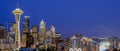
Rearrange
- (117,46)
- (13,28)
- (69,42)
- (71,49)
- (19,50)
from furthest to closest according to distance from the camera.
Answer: (13,28)
(69,42)
(117,46)
(71,49)
(19,50)

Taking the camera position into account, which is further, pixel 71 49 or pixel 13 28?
pixel 13 28

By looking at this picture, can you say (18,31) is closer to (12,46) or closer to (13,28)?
(13,28)

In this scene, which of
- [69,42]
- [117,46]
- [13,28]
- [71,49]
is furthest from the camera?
[13,28]

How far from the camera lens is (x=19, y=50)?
3628 centimetres

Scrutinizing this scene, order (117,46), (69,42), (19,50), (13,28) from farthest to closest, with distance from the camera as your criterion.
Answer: (13,28) → (69,42) → (117,46) → (19,50)

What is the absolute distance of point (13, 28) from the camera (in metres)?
49.8

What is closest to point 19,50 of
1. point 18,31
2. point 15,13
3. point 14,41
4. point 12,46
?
point 12,46

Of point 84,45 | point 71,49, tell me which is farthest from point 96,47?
point 71,49

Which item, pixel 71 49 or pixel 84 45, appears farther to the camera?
pixel 84 45

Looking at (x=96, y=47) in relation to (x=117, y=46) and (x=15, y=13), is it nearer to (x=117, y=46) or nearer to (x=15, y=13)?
(x=117, y=46)

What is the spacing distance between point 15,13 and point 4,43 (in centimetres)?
901

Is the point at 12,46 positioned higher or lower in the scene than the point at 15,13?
lower

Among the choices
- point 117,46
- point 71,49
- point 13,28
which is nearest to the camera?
point 71,49

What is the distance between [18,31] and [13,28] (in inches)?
93.4
